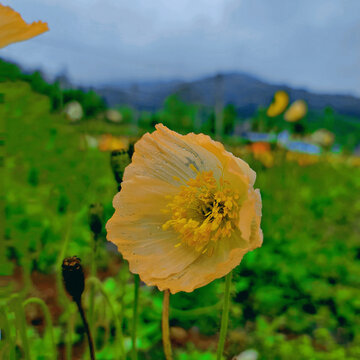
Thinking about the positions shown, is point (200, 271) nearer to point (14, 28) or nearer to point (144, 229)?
point (144, 229)

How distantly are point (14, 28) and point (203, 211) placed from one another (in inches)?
10.5

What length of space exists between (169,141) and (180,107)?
446 cm

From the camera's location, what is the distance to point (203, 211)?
0.43 m

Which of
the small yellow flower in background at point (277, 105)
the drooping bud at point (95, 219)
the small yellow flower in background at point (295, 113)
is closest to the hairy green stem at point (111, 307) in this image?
the drooping bud at point (95, 219)

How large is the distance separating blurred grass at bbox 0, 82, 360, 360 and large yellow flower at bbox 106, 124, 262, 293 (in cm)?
28

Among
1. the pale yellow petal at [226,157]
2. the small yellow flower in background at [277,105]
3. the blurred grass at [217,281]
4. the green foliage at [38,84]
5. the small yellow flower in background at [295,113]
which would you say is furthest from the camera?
the small yellow flower in background at [295,113]

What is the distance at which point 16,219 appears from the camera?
1.00 m

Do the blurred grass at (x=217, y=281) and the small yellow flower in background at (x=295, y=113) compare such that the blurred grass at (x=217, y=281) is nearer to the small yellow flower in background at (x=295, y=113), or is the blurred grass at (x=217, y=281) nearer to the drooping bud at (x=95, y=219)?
the drooping bud at (x=95, y=219)

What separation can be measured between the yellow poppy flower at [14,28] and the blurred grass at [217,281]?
332mm

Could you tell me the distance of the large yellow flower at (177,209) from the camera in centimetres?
38

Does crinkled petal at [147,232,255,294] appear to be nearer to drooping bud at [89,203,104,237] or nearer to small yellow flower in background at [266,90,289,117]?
drooping bud at [89,203,104,237]

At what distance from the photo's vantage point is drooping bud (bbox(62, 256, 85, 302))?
0.36 meters

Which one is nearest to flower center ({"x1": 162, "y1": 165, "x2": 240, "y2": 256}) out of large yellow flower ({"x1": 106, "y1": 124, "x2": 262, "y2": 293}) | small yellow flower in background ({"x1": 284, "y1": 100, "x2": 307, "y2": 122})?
large yellow flower ({"x1": 106, "y1": 124, "x2": 262, "y2": 293})

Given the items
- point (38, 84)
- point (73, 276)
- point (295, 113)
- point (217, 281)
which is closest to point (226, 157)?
point (73, 276)
